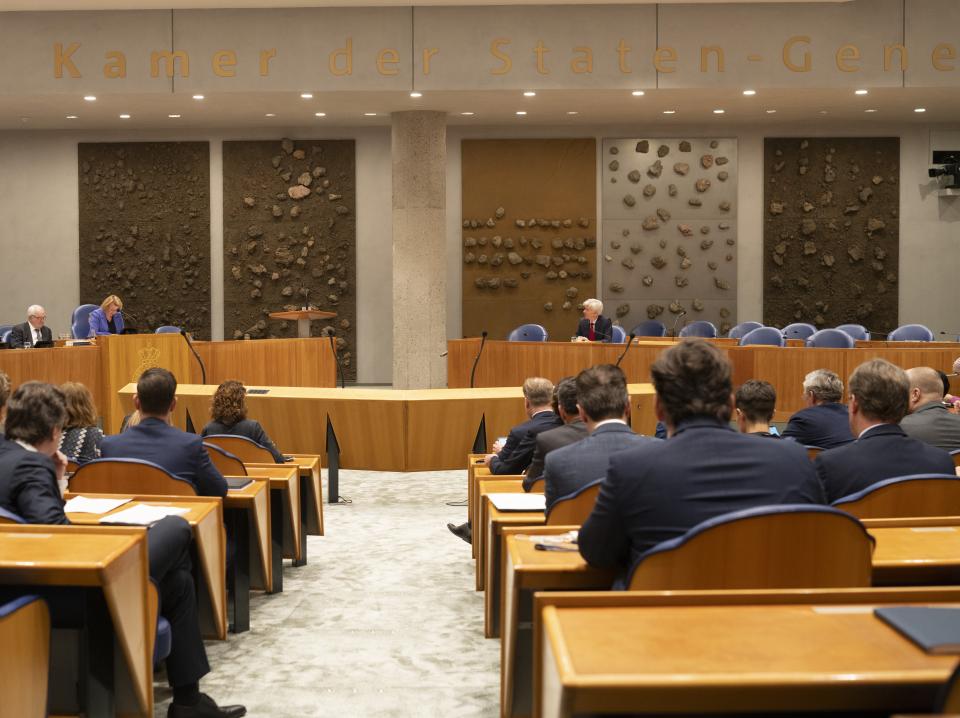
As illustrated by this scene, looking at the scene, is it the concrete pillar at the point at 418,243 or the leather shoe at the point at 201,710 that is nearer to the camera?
the leather shoe at the point at 201,710

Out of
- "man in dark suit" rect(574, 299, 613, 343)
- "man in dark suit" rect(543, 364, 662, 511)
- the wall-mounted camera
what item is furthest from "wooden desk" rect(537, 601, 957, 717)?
the wall-mounted camera

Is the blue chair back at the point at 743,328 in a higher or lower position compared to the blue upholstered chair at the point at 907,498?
higher

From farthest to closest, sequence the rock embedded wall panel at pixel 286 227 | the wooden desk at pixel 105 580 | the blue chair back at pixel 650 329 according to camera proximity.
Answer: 1. the rock embedded wall panel at pixel 286 227
2. the blue chair back at pixel 650 329
3. the wooden desk at pixel 105 580

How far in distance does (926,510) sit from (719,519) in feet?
4.76

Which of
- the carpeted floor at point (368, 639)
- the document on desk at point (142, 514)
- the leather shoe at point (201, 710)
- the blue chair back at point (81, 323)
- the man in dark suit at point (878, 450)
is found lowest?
the carpeted floor at point (368, 639)

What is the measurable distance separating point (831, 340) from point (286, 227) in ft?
26.9

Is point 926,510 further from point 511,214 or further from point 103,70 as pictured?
point 511,214

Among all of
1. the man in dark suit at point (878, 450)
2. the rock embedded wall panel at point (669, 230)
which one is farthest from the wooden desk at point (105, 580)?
the rock embedded wall panel at point (669, 230)

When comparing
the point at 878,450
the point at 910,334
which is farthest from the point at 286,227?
the point at 878,450

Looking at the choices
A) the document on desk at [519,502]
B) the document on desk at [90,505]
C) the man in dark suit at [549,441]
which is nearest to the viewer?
the document on desk at [90,505]

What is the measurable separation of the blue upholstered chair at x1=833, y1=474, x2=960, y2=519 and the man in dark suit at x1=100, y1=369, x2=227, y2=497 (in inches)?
92.5

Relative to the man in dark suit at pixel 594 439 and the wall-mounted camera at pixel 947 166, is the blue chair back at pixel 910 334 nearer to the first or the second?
the wall-mounted camera at pixel 947 166

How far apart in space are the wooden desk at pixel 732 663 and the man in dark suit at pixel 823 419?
3131mm

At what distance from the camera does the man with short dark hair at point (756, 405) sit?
4582mm
